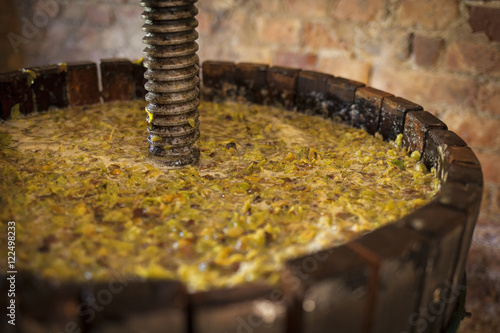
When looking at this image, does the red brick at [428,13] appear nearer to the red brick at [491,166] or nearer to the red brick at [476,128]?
the red brick at [476,128]

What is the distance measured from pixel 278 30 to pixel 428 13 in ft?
3.09

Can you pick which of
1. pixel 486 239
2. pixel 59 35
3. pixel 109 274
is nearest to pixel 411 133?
pixel 109 274

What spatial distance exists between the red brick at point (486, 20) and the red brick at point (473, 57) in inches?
2.8

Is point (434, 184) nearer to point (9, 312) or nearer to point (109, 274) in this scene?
point (109, 274)

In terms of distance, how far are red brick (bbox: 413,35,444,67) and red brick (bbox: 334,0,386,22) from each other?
0.90 ft

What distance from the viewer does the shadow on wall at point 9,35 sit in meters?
3.82

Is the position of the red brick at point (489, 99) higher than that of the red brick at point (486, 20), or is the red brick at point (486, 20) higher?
the red brick at point (486, 20)

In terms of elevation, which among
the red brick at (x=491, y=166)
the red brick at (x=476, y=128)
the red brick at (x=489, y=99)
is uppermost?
the red brick at (x=489, y=99)

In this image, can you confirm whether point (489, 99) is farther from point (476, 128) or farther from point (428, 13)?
point (428, 13)

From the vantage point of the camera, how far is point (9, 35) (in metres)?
3.88

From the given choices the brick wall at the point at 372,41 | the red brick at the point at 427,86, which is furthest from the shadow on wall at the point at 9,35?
the red brick at the point at 427,86

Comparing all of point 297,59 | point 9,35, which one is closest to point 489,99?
point 297,59

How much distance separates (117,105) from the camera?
7.06 ft

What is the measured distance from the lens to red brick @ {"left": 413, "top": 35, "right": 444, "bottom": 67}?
2.76 metres
